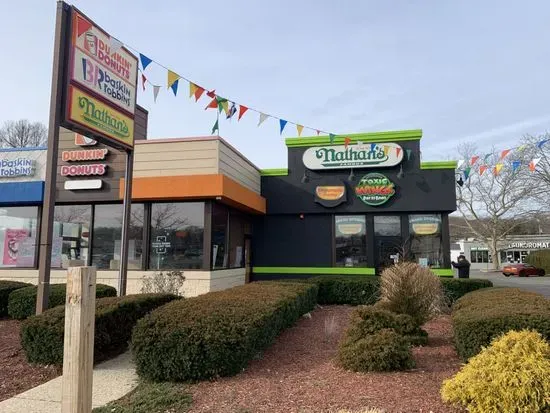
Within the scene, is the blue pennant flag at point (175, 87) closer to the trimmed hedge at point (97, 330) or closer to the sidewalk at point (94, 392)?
the trimmed hedge at point (97, 330)

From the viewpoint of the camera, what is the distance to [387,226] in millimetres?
16625

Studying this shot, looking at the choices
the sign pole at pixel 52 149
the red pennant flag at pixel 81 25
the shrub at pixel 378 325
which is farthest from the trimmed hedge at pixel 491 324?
the red pennant flag at pixel 81 25

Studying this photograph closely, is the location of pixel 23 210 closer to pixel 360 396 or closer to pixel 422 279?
pixel 422 279

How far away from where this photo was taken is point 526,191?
3822 cm

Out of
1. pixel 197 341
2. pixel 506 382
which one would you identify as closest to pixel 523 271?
pixel 506 382

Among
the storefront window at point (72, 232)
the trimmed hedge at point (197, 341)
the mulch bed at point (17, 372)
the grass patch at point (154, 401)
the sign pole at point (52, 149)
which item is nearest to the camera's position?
the grass patch at point (154, 401)

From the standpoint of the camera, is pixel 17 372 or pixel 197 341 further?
pixel 17 372

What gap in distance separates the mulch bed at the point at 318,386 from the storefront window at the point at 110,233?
8.25 m

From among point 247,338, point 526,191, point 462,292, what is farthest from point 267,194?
point 526,191

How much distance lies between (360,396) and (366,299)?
342 inches

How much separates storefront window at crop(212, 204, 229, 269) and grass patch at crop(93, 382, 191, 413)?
27.5 ft

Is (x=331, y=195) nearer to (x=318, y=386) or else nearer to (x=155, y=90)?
(x=155, y=90)

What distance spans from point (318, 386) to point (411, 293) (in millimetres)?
3878

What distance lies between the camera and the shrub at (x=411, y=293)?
327 inches
